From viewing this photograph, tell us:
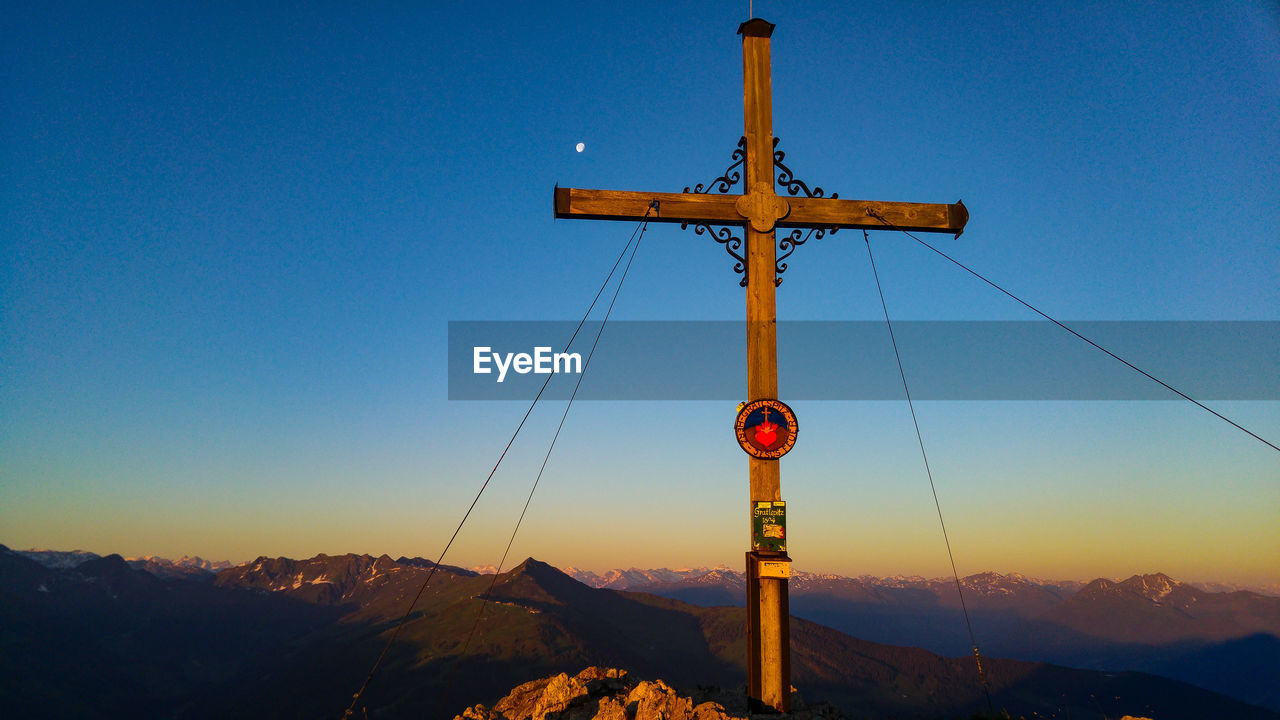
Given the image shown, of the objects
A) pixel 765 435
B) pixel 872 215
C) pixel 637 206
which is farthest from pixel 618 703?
pixel 872 215

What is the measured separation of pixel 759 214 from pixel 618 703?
721 cm

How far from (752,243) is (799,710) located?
671cm

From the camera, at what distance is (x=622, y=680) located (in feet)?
35.6

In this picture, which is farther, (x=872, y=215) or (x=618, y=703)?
(x=872, y=215)

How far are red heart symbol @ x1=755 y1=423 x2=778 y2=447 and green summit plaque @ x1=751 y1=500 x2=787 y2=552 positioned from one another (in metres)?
0.86

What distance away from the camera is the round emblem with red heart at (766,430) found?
9211mm

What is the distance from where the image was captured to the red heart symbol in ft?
30.2

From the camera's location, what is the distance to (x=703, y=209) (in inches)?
392

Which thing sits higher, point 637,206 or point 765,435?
point 637,206

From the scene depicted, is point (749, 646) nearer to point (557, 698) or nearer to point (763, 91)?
point (557, 698)

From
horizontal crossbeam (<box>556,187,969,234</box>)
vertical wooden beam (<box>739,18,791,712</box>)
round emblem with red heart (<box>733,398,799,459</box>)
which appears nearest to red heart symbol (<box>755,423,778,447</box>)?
round emblem with red heart (<box>733,398,799,459</box>)

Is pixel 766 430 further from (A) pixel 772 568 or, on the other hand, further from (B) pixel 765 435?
(A) pixel 772 568

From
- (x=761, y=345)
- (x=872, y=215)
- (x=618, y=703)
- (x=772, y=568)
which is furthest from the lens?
(x=872, y=215)

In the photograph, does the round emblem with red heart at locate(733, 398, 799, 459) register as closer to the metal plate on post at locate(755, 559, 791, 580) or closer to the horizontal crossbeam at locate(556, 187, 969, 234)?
the metal plate on post at locate(755, 559, 791, 580)
